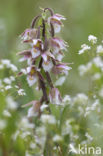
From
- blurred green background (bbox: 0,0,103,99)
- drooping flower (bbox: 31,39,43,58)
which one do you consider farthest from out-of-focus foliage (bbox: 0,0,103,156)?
drooping flower (bbox: 31,39,43,58)

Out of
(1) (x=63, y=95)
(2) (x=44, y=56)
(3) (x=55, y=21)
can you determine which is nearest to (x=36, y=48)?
(2) (x=44, y=56)

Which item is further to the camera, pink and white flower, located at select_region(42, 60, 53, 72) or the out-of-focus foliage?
pink and white flower, located at select_region(42, 60, 53, 72)

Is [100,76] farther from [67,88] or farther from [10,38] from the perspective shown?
[10,38]

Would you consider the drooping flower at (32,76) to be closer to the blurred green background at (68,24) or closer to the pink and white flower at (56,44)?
the pink and white flower at (56,44)

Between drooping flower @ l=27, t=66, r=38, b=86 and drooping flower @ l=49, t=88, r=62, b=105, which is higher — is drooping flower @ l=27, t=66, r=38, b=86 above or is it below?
above

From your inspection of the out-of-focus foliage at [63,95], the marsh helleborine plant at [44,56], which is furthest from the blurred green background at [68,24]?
the marsh helleborine plant at [44,56]

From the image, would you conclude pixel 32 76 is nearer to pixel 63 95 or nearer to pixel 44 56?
pixel 44 56

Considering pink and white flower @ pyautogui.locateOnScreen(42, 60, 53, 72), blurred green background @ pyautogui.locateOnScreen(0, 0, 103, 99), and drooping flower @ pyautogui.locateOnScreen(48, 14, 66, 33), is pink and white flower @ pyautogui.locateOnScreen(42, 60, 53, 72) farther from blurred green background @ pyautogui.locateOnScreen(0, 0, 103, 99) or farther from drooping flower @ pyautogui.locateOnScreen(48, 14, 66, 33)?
blurred green background @ pyautogui.locateOnScreen(0, 0, 103, 99)

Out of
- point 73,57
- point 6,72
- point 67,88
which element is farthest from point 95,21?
point 6,72
